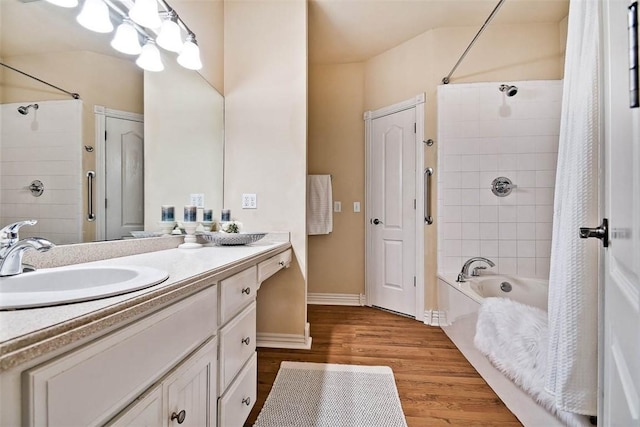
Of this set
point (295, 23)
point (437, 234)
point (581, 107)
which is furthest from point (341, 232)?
point (581, 107)

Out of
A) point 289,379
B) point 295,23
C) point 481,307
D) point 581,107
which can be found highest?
point 295,23

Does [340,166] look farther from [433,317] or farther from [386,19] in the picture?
[433,317]

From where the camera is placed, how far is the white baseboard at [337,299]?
9.99ft

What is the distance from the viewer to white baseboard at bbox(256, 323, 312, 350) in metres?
2.04

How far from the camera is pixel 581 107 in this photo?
91 centimetres

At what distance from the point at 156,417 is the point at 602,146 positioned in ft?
4.14

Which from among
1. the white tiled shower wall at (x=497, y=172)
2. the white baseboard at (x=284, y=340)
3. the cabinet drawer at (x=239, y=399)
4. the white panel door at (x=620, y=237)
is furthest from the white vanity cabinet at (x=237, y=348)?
the white tiled shower wall at (x=497, y=172)

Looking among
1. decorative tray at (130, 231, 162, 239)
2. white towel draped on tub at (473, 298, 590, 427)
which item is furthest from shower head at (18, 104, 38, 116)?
white towel draped on tub at (473, 298, 590, 427)

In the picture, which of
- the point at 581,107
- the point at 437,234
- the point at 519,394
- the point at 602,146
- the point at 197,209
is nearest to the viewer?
the point at 602,146

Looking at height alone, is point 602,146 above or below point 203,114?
below

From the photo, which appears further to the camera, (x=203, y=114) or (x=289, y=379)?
(x=203, y=114)

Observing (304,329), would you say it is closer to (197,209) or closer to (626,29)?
(197,209)

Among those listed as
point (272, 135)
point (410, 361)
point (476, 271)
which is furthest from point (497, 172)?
point (272, 135)

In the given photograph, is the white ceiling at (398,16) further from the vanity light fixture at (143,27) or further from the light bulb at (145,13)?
the light bulb at (145,13)
